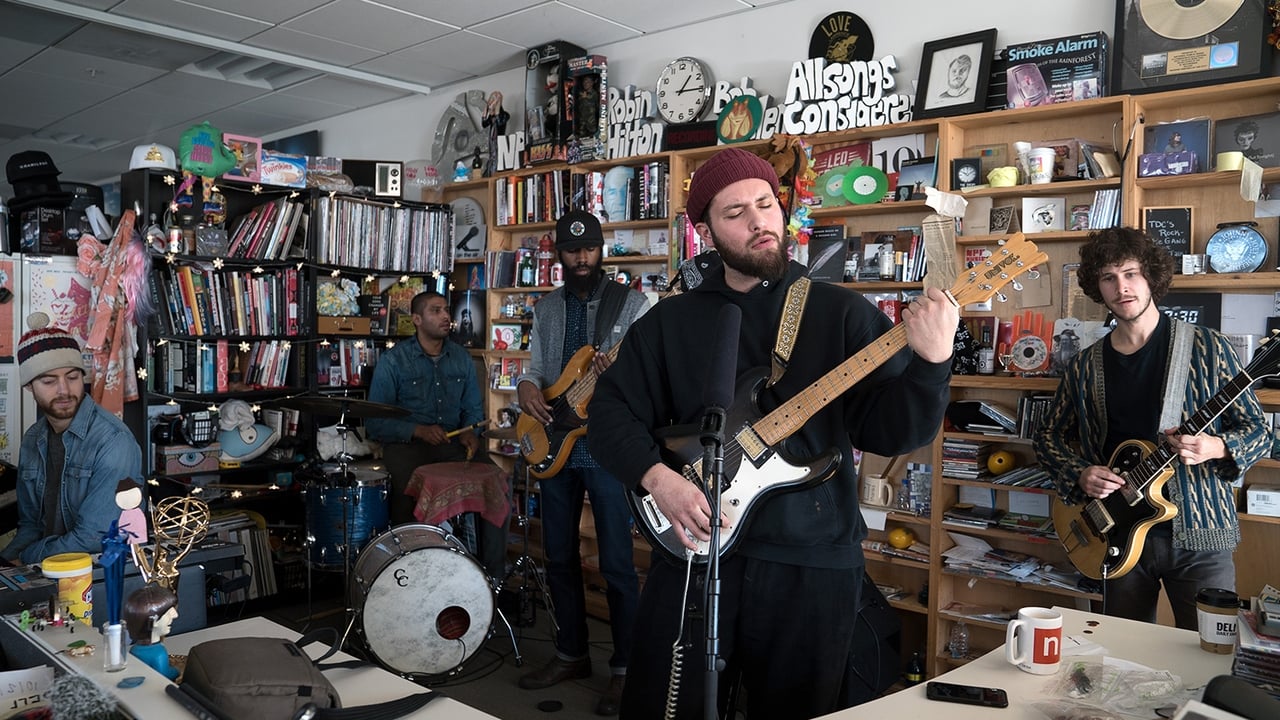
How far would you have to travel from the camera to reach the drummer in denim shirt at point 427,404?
4.63 m

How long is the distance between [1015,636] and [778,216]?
3.22 ft

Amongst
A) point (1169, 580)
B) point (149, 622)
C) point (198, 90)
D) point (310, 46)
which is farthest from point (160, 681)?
point (198, 90)

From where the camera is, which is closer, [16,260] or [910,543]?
[910,543]

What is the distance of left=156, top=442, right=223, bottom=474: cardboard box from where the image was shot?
4.59 metres

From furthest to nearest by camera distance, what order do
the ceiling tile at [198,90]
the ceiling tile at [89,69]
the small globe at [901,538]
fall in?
the ceiling tile at [198,90] → the ceiling tile at [89,69] → the small globe at [901,538]

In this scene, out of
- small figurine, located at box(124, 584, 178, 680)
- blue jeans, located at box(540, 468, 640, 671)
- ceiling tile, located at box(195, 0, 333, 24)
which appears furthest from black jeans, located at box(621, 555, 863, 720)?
ceiling tile, located at box(195, 0, 333, 24)

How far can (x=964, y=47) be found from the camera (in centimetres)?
386

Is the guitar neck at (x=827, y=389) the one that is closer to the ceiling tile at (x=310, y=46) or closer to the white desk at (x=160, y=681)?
the white desk at (x=160, y=681)

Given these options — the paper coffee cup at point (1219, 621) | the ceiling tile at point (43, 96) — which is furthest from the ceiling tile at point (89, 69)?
the paper coffee cup at point (1219, 621)

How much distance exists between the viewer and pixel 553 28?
495 cm

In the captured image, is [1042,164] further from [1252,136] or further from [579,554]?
[579,554]

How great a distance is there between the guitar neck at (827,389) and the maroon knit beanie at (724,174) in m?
0.45

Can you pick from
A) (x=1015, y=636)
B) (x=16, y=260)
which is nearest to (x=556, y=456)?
(x=1015, y=636)

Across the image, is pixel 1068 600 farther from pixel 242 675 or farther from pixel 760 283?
pixel 242 675
